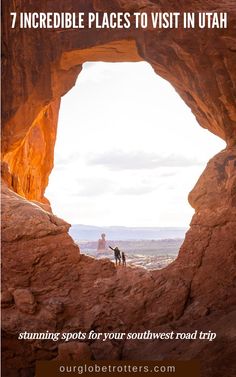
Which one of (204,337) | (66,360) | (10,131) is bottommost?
(66,360)

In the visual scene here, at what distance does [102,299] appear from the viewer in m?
11.5

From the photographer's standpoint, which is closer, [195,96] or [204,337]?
[204,337]

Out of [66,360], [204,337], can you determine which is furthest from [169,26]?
[66,360]

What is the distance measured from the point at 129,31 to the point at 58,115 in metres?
9.75

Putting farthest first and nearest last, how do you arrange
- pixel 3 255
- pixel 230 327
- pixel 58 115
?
1. pixel 58 115
2. pixel 3 255
3. pixel 230 327

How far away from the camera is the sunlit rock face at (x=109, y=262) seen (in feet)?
35.1

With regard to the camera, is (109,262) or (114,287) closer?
(114,287)

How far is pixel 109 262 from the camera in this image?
1225cm

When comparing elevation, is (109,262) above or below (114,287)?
above

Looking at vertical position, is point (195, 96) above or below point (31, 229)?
above

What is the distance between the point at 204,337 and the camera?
388 inches

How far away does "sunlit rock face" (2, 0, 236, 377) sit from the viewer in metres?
10.7

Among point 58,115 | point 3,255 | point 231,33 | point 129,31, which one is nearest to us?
point 3,255

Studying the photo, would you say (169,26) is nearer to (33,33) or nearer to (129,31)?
(129,31)
